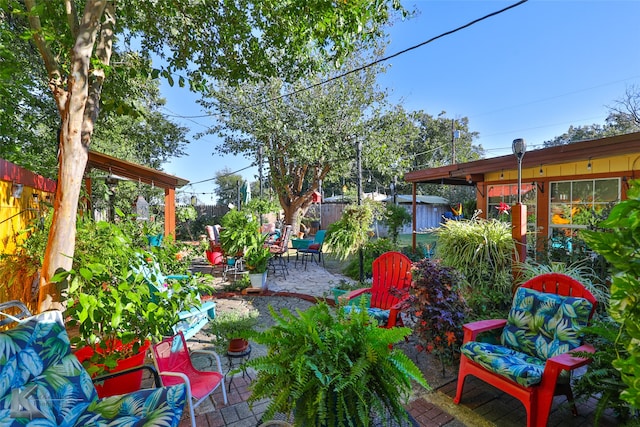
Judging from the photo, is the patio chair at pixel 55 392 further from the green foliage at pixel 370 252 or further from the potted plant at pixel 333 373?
the green foliage at pixel 370 252

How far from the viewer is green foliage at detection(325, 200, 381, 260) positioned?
694cm

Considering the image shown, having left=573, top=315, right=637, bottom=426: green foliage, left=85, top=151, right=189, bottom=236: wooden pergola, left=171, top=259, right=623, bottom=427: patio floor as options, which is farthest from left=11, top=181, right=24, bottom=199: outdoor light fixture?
left=573, top=315, right=637, bottom=426: green foliage

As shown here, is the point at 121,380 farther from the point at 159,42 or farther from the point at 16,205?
the point at 159,42

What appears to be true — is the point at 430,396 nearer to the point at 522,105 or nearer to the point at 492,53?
the point at 492,53

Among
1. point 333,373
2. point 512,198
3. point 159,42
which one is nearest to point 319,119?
point 512,198

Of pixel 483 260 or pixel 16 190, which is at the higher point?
pixel 16 190

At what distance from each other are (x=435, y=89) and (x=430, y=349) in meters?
14.1

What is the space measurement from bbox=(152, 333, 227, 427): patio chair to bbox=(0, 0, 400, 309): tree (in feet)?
2.54

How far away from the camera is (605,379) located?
65.0 inches

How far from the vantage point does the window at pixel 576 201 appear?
4986 mm

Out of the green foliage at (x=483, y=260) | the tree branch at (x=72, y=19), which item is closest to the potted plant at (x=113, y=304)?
the tree branch at (x=72, y=19)

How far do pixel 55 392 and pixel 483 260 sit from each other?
3761 mm

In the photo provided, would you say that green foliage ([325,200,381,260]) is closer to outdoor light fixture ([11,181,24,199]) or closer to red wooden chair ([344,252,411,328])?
red wooden chair ([344,252,411,328])

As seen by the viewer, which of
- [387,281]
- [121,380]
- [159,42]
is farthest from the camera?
[159,42]
